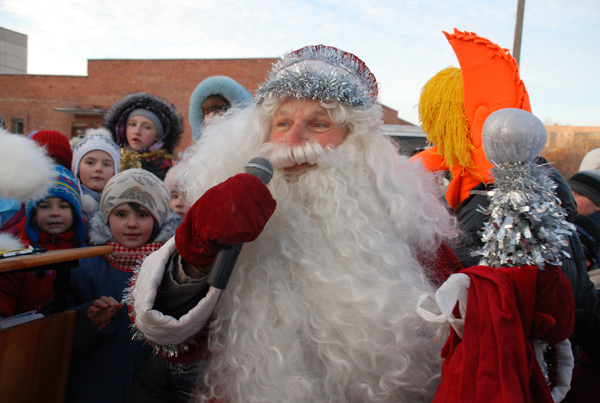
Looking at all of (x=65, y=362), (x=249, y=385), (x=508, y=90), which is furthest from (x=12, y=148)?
(x=508, y=90)

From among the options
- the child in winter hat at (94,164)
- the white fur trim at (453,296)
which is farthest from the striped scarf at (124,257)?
the white fur trim at (453,296)

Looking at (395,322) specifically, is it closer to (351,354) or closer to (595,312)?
(351,354)

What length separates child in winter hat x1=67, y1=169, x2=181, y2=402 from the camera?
1.93 meters

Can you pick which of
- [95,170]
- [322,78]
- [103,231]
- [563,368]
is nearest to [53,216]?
[103,231]

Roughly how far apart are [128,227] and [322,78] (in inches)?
59.6

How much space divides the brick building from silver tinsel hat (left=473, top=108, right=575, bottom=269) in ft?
72.8

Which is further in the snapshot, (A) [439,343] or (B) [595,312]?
(B) [595,312]

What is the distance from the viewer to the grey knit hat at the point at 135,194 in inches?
92.9

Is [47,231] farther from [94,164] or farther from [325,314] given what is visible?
[325,314]

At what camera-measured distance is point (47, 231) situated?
224 centimetres

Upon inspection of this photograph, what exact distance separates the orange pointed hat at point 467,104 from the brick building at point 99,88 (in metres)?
20.9

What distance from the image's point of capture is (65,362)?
175 centimetres

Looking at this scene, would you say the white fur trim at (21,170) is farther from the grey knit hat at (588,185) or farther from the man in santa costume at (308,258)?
the grey knit hat at (588,185)

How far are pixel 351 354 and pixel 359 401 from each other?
17 centimetres
